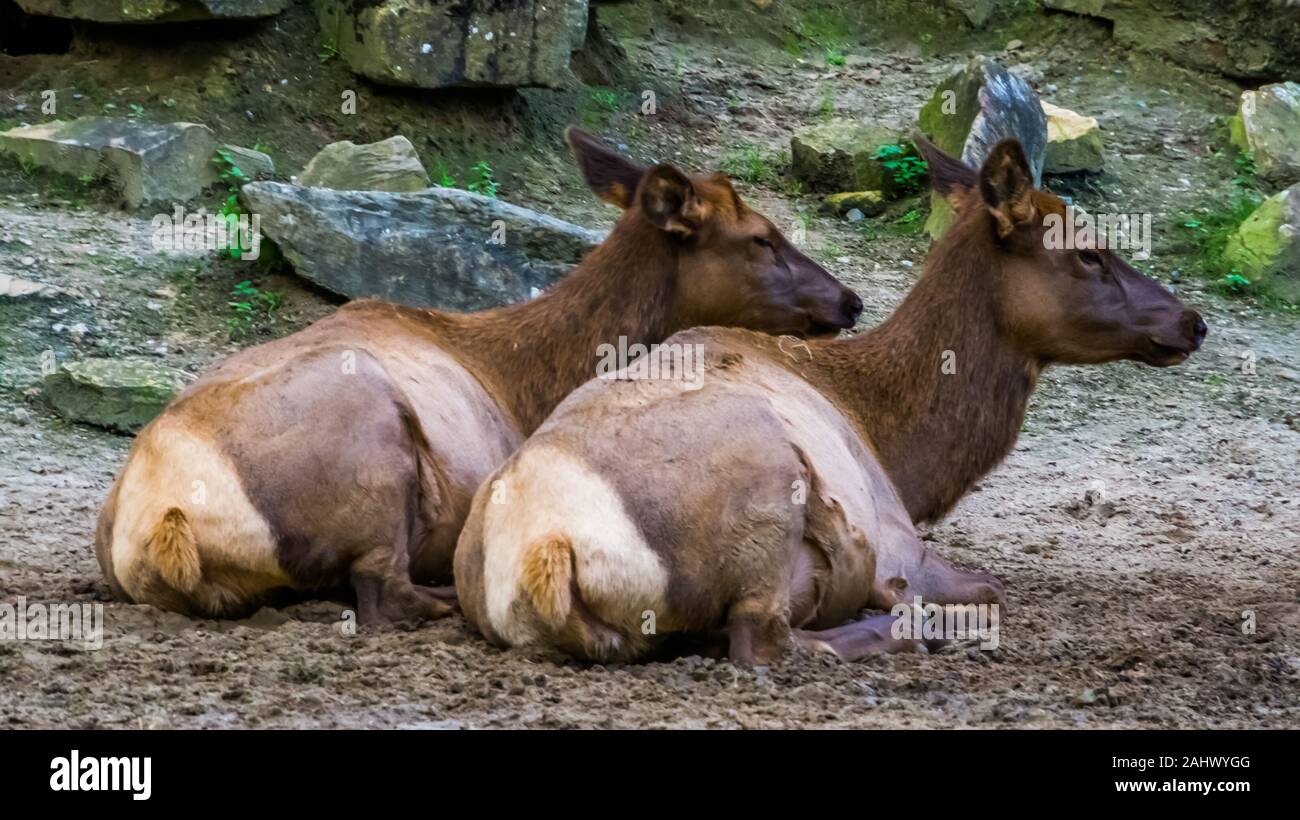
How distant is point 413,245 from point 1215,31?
24.1ft

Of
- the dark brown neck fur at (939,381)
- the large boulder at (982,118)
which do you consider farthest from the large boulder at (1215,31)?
the dark brown neck fur at (939,381)

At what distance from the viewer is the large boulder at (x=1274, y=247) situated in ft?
39.0

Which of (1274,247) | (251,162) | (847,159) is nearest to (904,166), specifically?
(847,159)

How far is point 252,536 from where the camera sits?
6.05 metres

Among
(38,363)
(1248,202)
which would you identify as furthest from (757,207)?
(38,363)

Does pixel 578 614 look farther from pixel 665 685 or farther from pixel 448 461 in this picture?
pixel 448 461

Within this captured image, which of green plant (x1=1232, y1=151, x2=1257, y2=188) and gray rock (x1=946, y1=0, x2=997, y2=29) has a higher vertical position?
gray rock (x1=946, y1=0, x2=997, y2=29)

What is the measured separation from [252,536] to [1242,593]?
3.92 m

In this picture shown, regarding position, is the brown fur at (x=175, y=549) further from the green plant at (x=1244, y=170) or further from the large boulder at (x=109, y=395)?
the green plant at (x=1244, y=170)

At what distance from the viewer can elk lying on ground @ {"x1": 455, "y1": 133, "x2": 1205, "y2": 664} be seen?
18.2ft

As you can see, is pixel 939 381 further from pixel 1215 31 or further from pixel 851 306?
pixel 1215 31

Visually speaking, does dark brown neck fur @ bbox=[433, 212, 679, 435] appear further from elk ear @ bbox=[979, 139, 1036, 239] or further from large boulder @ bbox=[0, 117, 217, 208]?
large boulder @ bbox=[0, 117, 217, 208]

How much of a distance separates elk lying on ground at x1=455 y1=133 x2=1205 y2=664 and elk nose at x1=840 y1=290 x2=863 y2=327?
1.74ft

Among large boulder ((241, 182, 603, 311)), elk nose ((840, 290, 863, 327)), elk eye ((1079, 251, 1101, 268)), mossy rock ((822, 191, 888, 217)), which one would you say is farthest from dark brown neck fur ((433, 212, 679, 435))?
mossy rock ((822, 191, 888, 217))
